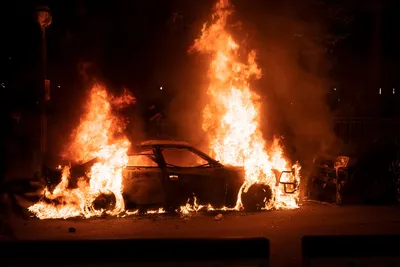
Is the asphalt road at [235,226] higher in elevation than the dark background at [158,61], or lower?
lower

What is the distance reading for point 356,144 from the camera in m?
17.2

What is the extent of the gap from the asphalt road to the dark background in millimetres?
3962

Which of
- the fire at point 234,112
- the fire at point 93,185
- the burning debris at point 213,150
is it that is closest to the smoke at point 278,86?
the fire at point 234,112

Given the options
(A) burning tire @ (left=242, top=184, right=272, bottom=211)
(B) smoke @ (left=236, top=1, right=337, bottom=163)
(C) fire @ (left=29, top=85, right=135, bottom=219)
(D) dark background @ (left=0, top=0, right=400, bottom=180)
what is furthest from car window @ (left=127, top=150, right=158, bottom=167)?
(D) dark background @ (left=0, top=0, right=400, bottom=180)

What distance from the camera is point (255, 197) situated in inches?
457

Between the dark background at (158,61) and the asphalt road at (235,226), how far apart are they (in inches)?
156

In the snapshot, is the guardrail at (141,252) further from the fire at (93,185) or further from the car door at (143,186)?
the car door at (143,186)

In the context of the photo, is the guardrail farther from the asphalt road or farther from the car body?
the car body

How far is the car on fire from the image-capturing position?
11016mm

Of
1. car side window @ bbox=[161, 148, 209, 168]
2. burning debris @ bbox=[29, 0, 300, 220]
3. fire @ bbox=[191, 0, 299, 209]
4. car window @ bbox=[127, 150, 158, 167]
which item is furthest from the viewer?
fire @ bbox=[191, 0, 299, 209]

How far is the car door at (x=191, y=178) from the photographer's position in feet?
36.5

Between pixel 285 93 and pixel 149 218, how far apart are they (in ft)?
20.5

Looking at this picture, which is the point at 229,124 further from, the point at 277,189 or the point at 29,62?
the point at 29,62

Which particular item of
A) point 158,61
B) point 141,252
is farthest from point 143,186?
point 158,61
